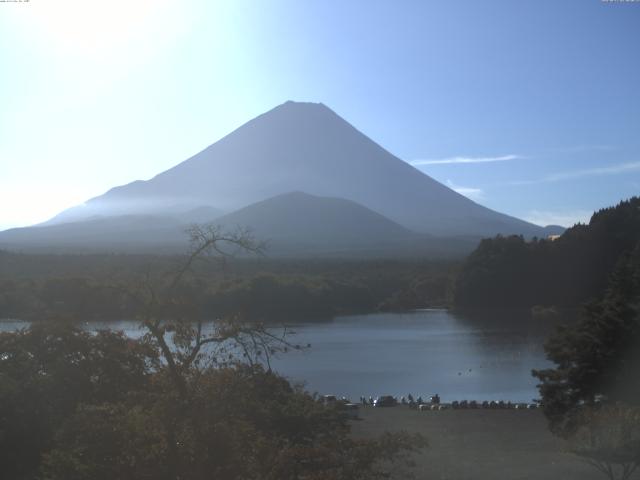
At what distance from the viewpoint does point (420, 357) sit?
2061cm

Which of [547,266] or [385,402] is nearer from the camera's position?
[385,402]

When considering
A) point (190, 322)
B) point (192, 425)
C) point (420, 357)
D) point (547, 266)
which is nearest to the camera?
point (192, 425)

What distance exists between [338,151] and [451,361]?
71.9 metres

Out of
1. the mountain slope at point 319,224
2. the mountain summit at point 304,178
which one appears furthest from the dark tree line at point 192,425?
the mountain summit at point 304,178

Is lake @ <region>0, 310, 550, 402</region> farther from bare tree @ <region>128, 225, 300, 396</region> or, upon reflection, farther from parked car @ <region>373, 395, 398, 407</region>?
bare tree @ <region>128, 225, 300, 396</region>

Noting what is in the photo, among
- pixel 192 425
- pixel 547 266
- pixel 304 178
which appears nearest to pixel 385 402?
pixel 192 425

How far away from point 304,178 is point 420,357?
69206mm

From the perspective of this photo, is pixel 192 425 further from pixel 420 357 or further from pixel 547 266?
pixel 547 266

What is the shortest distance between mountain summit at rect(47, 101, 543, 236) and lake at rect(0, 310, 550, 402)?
178 ft

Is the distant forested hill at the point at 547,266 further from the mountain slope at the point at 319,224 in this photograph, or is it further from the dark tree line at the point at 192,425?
the mountain slope at the point at 319,224

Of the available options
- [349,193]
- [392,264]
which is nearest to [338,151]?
[349,193]

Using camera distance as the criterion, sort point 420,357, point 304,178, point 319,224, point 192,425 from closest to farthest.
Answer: point 192,425 < point 420,357 < point 319,224 < point 304,178

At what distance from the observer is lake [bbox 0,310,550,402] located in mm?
16219

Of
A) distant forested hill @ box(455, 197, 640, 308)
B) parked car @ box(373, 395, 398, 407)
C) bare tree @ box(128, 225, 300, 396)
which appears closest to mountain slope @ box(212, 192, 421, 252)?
distant forested hill @ box(455, 197, 640, 308)
